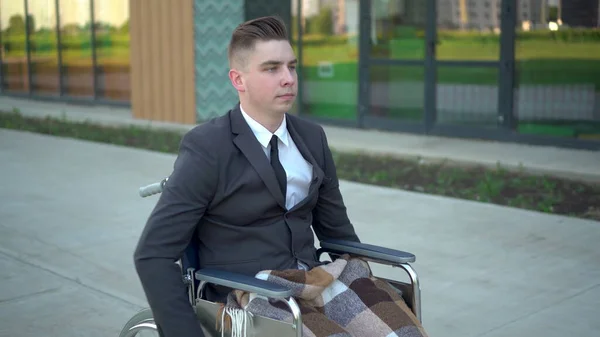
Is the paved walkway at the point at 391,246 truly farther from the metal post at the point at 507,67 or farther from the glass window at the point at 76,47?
the glass window at the point at 76,47

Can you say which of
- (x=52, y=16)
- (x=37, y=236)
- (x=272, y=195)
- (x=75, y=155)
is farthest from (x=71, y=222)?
(x=52, y=16)

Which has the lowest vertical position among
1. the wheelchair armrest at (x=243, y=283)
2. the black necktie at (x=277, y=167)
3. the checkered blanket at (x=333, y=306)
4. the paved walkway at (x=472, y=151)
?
the paved walkway at (x=472, y=151)

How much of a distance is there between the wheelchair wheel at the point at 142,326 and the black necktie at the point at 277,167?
2.21ft

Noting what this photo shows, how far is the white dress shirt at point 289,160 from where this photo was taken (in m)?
2.96

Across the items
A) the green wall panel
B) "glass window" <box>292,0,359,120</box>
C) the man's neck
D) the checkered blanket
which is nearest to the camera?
the checkered blanket

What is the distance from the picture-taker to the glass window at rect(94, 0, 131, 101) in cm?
1527

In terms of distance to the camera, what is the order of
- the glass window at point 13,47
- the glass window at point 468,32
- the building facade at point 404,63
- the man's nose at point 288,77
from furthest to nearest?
the glass window at point 13,47, the glass window at point 468,32, the building facade at point 404,63, the man's nose at point 288,77

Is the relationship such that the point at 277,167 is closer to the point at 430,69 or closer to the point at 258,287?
the point at 258,287

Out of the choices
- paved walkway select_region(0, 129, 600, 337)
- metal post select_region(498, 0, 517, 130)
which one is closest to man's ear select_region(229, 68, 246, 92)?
paved walkway select_region(0, 129, 600, 337)

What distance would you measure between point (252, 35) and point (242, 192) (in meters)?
0.50

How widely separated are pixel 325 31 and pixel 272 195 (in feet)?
31.1

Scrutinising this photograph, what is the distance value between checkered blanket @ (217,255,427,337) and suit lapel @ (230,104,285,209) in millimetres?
262

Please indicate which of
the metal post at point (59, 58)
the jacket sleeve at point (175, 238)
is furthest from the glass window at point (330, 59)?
the jacket sleeve at point (175, 238)

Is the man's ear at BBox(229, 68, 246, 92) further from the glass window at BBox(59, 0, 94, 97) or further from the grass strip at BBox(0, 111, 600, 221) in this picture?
the glass window at BBox(59, 0, 94, 97)
